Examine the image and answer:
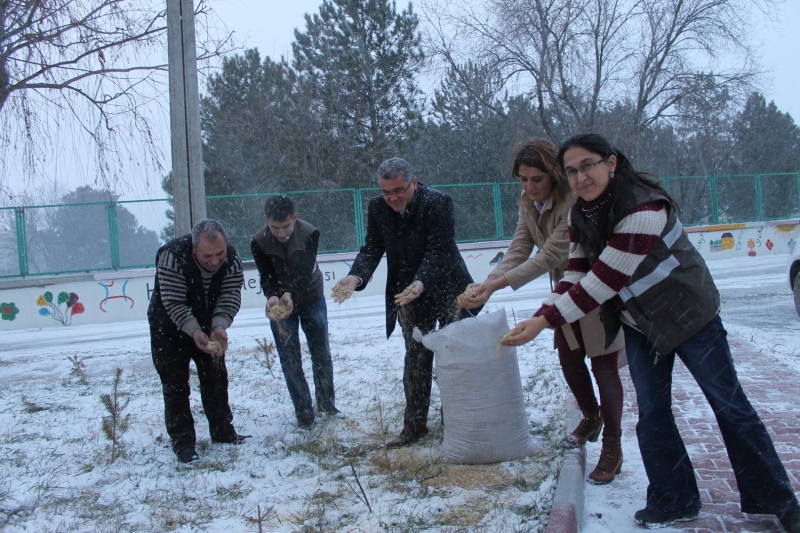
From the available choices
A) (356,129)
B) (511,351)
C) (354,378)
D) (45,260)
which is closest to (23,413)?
(354,378)

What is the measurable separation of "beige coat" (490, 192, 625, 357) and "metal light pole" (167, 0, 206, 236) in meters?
4.01

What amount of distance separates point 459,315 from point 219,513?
1.77 metres

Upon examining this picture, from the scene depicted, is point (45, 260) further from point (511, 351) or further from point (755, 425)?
point (755, 425)

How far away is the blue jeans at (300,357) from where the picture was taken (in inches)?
185

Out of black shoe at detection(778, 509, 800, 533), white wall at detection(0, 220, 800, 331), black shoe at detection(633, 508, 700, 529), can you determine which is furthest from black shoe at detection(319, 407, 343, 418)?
white wall at detection(0, 220, 800, 331)

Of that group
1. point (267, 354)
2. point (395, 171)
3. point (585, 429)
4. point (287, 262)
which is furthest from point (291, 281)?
point (585, 429)

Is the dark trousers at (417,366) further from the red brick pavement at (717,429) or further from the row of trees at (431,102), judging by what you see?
the row of trees at (431,102)

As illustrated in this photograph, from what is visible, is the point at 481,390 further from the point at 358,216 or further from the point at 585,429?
the point at 358,216

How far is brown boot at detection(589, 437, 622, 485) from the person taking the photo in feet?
10.9

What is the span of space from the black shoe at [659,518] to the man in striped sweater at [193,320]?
2.65 meters

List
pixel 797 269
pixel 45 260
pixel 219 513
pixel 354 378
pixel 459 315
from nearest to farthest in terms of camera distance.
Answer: pixel 219 513 < pixel 459 315 < pixel 354 378 < pixel 797 269 < pixel 45 260

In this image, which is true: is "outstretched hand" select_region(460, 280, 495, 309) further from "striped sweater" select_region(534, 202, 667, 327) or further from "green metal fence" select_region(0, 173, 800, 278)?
"green metal fence" select_region(0, 173, 800, 278)

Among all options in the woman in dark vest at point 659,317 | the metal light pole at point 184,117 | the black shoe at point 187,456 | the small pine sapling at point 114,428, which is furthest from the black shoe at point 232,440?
the metal light pole at point 184,117

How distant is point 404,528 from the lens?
9.41 ft
